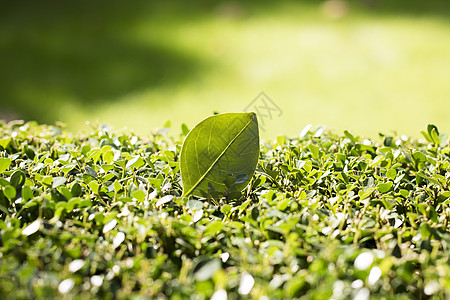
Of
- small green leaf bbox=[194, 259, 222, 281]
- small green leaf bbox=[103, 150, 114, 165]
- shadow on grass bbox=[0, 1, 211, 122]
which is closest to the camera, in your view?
small green leaf bbox=[194, 259, 222, 281]

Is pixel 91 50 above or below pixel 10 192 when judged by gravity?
below

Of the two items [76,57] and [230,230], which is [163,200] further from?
[76,57]

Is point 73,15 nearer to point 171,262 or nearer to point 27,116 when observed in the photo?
point 27,116

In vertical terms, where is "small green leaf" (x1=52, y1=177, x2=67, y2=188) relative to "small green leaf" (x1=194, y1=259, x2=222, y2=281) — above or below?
above

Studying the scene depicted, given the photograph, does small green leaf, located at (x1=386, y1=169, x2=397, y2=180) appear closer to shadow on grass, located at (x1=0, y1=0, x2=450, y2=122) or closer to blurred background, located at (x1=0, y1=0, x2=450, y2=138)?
blurred background, located at (x1=0, y1=0, x2=450, y2=138)

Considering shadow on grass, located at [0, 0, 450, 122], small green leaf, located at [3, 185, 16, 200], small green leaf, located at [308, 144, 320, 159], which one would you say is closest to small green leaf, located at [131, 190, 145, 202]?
small green leaf, located at [3, 185, 16, 200]

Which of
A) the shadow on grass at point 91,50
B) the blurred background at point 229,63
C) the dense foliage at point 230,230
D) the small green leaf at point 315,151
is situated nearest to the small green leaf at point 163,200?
the dense foliage at point 230,230

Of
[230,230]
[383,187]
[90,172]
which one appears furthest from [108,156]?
[383,187]
